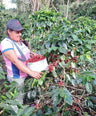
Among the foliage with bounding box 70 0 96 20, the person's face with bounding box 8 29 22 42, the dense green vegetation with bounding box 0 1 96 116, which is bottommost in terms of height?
the dense green vegetation with bounding box 0 1 96 116

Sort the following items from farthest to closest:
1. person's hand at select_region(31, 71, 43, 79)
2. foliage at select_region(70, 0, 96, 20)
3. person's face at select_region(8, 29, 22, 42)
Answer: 1. foliage at select_region(70, 0, 96, 20)
2. person's face at select_region(8, 29, 22, 42)
3. person's hand at select_region(31, 71, 43, 79)

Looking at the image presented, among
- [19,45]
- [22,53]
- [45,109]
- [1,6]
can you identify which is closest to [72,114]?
[45,109]

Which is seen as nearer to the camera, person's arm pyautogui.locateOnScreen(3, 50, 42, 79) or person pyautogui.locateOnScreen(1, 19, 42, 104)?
person's arm pyautogui.locateOnScreen(3, 50, 42, 79)

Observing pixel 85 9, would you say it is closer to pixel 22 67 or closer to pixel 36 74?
pixel 22 67

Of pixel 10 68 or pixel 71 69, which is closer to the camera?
pixel 71 69

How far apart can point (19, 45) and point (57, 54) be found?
66 centimetres

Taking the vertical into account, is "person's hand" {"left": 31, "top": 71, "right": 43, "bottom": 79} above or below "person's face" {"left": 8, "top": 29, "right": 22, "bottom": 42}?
below

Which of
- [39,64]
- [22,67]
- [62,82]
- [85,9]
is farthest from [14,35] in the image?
[85,9]

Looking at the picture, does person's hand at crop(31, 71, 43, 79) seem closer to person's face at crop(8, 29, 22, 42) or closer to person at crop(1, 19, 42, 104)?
person at crop(1, 19, 42, 104)

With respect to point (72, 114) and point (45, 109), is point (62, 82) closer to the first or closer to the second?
point (45, 109)

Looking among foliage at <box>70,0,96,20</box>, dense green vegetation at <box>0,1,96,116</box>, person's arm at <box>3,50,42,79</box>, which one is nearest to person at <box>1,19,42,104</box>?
person's arm at <box>3,50,42,79</box>

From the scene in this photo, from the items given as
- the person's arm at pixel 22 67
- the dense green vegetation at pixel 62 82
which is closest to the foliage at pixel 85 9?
the dense green vegetation at pixel 62 82

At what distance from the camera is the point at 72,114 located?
131cm

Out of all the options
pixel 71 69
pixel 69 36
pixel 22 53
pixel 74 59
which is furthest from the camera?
pixel 22 53
